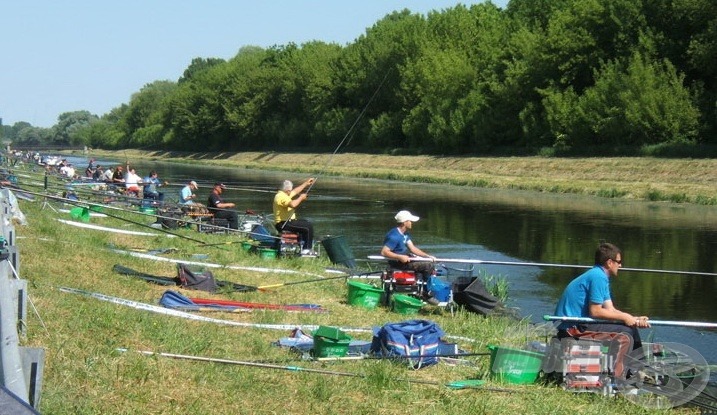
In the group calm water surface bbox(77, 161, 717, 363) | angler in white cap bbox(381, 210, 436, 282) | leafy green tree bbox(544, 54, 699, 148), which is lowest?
calm water surface bbox(77, 161, 717, 363)

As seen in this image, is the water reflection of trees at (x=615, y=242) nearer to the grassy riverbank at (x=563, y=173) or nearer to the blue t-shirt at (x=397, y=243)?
the blue t-shirt at (x=397, y=243)

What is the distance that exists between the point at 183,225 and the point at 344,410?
55.7ft

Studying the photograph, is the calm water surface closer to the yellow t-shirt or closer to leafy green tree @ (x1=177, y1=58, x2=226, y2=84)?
the yellow t-shirt

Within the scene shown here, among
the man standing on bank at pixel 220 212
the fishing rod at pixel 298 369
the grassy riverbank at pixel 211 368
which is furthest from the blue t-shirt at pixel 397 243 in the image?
the man standing on bank at pixel 220 212

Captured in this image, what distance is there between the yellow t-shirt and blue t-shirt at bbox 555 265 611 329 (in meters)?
10.0

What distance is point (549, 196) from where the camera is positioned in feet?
139

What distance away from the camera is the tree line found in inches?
2018

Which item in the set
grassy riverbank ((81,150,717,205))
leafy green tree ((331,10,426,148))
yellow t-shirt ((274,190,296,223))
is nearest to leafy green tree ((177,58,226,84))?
leafy green tree ((331,10,426,148))

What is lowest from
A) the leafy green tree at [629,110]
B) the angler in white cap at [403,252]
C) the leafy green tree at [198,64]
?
the angler in white cap at [403,252]

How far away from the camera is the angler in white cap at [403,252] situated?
556 inches

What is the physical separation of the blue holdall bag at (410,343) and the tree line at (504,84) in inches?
539

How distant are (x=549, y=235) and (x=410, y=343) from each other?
1789 centimetres

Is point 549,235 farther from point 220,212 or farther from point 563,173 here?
point 563,173

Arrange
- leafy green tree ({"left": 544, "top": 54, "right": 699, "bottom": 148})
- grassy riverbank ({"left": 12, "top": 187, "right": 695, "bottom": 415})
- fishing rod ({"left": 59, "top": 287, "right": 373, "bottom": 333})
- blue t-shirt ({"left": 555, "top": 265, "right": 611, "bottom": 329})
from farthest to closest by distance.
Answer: leafy green tree ({"left": 544, "top": 54, "right": 699, "bottom": 148}), fishing rod ({"left": 59, "top": 287, "right": 373, "bottom": 333}), blue t-shirt ({"left": 555, "top": 265, "right": 611, "bottom": 329}), grassy riverbank ({"left": 12, "top": 187, "right": 695, "bottom": 415})
